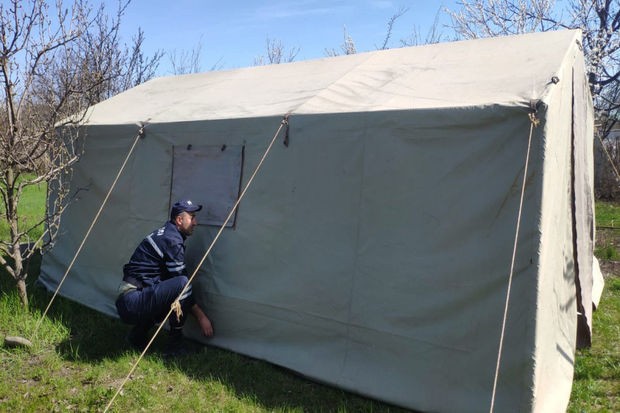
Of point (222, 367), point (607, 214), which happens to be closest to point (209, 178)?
point (222, 367)

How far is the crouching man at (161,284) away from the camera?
434 cm

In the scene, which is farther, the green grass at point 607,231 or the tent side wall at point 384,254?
the green grass at point 607,231

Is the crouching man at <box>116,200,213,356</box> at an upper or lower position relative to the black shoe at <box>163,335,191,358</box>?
upper

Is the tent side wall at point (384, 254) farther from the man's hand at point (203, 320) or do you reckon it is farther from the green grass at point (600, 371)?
the green grass at point (600, 371)

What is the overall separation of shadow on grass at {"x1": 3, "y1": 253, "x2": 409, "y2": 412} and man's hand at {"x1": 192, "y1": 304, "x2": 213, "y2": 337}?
6.4 inches

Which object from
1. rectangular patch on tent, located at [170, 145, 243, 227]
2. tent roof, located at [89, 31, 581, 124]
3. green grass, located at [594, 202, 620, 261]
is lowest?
green grass, located at [594, 202, 620, 261]

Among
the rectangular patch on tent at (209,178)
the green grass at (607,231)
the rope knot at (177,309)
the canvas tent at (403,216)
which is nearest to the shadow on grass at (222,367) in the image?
the canvas tent at (403,216)

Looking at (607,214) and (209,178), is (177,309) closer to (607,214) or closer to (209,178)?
(209,178)

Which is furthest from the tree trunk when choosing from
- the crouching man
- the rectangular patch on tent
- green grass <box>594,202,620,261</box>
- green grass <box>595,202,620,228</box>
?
green grass <box>595,202,620,228</box>

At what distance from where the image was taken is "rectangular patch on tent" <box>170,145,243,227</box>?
4.68 metres

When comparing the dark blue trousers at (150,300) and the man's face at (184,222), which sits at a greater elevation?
the man's face at (184,222)

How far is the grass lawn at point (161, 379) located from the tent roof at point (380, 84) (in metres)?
2.15

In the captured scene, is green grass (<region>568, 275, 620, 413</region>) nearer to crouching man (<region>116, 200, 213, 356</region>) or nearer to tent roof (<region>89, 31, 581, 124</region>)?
tent roof (<region>89, 31, 581, 124</region>)

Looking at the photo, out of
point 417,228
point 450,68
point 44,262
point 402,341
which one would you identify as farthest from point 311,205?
point 44,262
